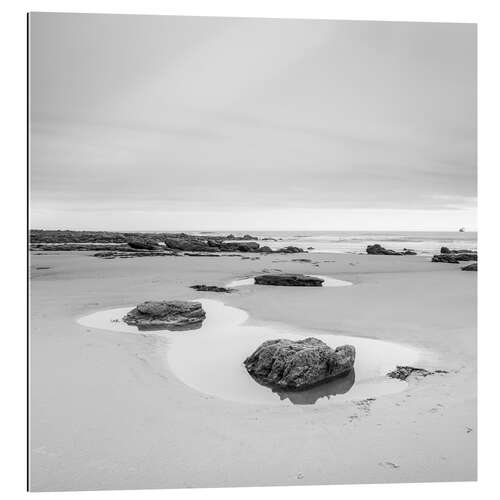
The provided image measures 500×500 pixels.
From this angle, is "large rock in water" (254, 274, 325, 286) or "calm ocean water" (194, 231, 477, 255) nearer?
"calm ocean water" (194, 231, 477, 255)

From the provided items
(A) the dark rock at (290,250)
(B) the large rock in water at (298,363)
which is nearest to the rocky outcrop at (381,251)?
(A) the dark rock at (290,250)

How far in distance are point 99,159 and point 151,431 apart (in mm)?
2196

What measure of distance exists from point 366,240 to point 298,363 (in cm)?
214

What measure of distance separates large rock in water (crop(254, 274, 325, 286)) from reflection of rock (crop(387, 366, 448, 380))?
4.90 ft

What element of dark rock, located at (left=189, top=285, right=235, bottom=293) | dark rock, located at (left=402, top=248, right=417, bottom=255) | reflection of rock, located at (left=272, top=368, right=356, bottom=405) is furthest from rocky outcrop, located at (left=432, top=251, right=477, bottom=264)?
dark rock, located at (left=189, top=285, right=235, bottom=293)

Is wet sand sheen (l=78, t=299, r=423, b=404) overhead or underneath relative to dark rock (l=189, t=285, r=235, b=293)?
underneath

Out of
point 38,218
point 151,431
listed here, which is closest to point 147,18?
point 38,218

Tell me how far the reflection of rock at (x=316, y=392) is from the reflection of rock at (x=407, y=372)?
14.3 inches

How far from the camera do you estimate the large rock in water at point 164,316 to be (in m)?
3.93

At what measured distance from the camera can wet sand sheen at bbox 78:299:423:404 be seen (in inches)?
131

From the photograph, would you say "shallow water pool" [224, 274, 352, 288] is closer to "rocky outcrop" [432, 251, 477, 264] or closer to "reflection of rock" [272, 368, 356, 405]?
"rocky outcrop" [432, 251, 477, 264]

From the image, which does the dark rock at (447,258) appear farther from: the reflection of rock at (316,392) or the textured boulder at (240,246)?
the textured boulder at (240,246)

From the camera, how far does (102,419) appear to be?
3199mm
